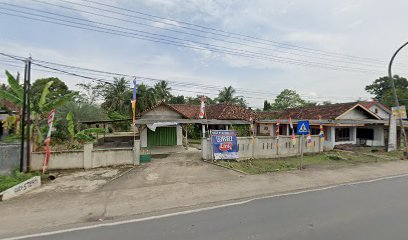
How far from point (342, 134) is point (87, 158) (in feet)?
71.5

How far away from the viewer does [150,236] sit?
4828 millimetres

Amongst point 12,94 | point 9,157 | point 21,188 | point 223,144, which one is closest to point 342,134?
point 223,144

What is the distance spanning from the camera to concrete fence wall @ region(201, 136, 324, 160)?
13.8 meters

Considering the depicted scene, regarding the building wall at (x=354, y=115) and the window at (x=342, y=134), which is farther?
the building wall at (x=354, y=115)

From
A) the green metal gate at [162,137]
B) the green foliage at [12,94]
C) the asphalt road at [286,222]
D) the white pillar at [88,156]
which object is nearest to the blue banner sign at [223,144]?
the asphalt road at [286,222]

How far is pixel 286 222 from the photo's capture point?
550 centimetres

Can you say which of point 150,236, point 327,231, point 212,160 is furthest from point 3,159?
point 327,231

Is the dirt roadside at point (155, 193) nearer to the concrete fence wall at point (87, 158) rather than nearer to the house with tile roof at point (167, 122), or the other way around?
the concrete fence wall at point (87, 158)

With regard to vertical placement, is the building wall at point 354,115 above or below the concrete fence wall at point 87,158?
above

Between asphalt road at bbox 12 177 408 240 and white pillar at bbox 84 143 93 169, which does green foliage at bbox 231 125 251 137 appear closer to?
white pillar at bbox 84 143 93 169

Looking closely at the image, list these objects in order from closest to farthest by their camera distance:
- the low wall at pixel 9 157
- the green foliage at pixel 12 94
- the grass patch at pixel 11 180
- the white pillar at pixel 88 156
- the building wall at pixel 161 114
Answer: the grass patch at pixel 11 180
the low wall at pixel 9 157
the green foliage at pixel 12 94
the white pillar at pixel 88 156
the building wall at pixel 161 114

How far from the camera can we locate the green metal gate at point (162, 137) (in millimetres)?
18453

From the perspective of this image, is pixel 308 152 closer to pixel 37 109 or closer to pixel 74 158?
pixel 74 158

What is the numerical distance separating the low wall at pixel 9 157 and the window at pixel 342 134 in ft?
76.4
